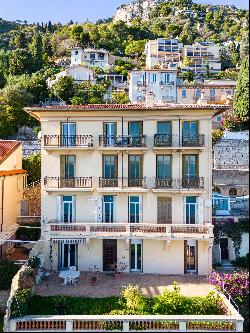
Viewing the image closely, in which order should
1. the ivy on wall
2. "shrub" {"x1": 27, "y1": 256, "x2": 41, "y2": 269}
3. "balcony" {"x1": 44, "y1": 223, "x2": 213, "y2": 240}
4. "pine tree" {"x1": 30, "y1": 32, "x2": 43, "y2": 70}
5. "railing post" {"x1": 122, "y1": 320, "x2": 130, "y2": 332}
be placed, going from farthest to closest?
"pine tree" {"x1": 30, "y1": 32, "x2": 43, "y2": 70}
the ivy on wall
"balcony" {"x1": 44, "y1": 223, "x2": 213, "y2": 240}
"shrub" {"x1": 27, "y1": 256, "x2": 41, "y2": 269}
"railing post" {"x1": 122, "y1": 320, "x2": 130, "y2": 332}

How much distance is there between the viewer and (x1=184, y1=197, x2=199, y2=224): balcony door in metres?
20.5

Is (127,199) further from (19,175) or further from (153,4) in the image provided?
(153,4)

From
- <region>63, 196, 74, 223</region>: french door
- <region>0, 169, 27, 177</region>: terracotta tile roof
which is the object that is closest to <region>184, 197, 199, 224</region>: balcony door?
<region>63, 196, 74, 223</region>: french door

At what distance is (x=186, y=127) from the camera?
20.5m

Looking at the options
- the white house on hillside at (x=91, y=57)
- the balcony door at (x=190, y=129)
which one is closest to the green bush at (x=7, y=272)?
the balcony door at (x=190, y=129)

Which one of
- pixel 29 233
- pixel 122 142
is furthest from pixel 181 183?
pixel 29 233

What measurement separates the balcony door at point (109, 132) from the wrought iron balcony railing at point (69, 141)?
697 mm

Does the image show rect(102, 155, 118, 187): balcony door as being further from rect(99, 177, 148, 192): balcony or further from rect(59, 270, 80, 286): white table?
rect(59, 270, 80, 286): white table

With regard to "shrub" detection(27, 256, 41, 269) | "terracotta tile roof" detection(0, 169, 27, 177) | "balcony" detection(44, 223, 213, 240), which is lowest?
"shrub" detection(27, 256, 41, 269)

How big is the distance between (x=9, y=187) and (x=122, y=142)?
7.09m

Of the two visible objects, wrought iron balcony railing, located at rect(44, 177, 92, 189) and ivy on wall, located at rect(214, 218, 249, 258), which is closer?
wrought iron balcony railing, located at rect(44, 177, 92, 189)

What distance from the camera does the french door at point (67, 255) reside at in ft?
68.2

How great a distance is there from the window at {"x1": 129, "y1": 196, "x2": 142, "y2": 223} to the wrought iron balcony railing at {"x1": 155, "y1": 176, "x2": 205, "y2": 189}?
3.67 ft

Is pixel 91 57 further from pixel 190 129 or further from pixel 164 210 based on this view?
pixel 164 210
